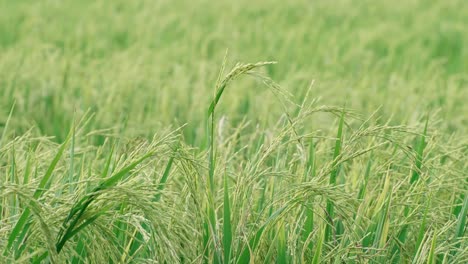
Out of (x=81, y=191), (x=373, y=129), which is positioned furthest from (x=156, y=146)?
(x=373, y=129)

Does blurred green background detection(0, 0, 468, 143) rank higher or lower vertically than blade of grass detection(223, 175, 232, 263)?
lower

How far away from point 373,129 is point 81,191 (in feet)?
1.74

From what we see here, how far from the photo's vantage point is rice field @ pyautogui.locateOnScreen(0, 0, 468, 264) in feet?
4.79

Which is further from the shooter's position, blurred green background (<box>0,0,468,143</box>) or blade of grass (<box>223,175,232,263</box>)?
blurred green background (<box>0,0,468,143</box>)

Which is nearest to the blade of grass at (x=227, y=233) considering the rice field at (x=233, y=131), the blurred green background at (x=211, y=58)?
the rice field at (x=233, y=131)

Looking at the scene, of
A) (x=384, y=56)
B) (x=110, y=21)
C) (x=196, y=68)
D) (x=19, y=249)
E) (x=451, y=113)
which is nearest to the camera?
(x=19, y=249)

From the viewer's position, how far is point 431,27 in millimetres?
6566

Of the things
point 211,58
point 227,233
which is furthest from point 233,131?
point 211,58

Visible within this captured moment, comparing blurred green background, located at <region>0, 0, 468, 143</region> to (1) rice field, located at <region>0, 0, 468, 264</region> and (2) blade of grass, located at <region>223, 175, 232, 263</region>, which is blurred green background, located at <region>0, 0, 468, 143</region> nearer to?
(1) rice field, located at <region>0, 0, 468, 264</region>

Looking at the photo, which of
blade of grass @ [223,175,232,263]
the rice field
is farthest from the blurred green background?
blade of grass @ [223,175,232,263]

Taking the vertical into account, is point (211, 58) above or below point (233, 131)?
below

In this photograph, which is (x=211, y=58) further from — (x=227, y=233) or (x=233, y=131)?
(x=227, y=233)

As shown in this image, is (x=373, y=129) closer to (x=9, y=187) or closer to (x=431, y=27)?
(x=9, y=187)

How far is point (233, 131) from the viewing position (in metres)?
3.21
